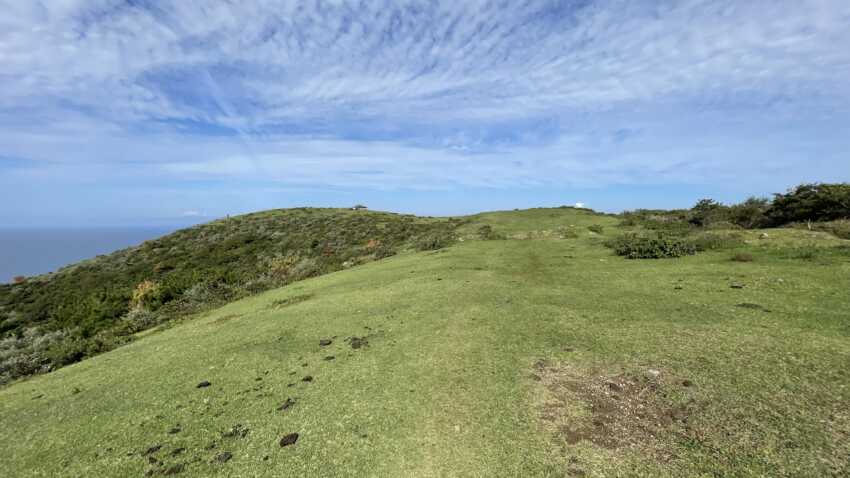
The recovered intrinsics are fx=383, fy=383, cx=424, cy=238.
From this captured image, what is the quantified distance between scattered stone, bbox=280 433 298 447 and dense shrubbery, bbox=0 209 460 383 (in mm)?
11389

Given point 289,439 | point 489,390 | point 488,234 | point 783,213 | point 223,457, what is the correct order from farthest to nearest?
point 488,234
point 783,213
point 489,390
point 289,439
point 223,457

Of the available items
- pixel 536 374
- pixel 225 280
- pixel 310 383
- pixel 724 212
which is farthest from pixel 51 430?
pixel 724 212

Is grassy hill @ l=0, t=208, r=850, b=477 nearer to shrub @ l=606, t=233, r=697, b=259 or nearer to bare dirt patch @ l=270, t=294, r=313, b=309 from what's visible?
bare dirt patch @ l=270, t=294, r=313, b=309

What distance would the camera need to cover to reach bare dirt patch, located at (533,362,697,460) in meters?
4.30

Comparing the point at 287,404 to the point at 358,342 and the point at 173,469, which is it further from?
the point at 358,342

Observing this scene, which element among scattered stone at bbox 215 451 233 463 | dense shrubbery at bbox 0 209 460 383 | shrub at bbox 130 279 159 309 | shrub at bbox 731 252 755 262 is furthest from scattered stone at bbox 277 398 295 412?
shrub at bbox 130 279 159 309

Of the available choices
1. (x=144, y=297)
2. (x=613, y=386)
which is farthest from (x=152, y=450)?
(x=144, y=297)

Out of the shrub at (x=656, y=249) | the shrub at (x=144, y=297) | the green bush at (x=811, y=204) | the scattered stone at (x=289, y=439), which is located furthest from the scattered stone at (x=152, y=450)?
the green bush at (x=811, y=204)

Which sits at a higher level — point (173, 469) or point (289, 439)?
point (289, 439)

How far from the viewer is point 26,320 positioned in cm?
2391

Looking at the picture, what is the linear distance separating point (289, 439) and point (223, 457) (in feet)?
2.42

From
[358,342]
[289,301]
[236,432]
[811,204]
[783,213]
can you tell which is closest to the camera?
[236,432]

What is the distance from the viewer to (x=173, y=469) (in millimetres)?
4383

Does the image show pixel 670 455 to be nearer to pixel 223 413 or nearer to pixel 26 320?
pixel 223 413
